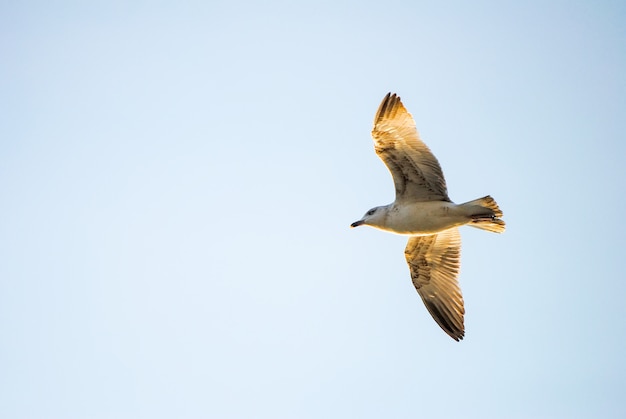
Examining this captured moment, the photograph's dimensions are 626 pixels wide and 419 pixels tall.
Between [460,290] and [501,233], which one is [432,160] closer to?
[501,233]

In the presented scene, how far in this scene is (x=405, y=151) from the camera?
11781 mm

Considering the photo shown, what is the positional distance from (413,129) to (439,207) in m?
1.13

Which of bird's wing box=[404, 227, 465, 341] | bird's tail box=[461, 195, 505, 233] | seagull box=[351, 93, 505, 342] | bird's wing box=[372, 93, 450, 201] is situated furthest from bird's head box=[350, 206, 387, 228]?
bird's tail box=[461, 195, 505, 233]

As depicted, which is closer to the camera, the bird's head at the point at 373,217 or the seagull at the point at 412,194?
the seagull at the point at 412,194

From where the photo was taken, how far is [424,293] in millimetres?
13328

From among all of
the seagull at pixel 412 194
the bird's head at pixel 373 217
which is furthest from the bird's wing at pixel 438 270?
the bird's head at pixel 373 217

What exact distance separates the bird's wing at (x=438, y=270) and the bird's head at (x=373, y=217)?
106cm

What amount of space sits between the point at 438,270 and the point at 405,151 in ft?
7.85

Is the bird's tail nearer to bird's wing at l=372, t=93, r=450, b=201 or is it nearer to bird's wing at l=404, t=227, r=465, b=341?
bird's wing at l=372, t=93, r=450, b=201

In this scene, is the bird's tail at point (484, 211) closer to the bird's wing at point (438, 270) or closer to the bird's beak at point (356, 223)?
the bird's wing at point (438, 270)

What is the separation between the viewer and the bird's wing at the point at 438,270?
13.1 meters

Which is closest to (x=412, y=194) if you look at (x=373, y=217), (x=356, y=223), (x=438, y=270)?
(x=373, y=217)

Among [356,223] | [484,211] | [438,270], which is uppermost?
[356,223]

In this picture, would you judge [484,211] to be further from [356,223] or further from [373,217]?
[356,223]
